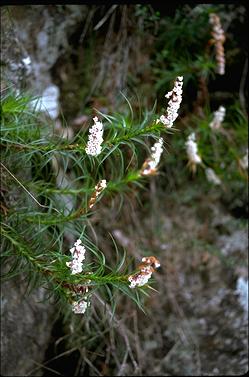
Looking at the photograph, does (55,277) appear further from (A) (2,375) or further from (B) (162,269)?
(B) (162,269)

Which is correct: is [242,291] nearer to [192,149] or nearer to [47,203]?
[192,149]

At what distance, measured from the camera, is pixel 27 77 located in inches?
82.8

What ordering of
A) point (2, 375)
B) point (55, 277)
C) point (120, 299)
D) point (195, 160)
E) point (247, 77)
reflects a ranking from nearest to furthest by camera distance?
1. point (55, 277)
2. point (2, 375)
3. point (195, 160)
4. point (120, 299)
5. point (247, 77)

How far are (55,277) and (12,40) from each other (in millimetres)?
1006

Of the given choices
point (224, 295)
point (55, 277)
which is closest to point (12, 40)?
point (55, 277)

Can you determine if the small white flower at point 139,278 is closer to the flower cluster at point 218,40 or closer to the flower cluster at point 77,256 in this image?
the flower cluster at point 77,256

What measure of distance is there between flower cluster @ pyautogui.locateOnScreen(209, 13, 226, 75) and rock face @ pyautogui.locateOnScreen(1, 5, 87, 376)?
587 mm

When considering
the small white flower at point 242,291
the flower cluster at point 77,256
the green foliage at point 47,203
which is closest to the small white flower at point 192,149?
the green foliage at point 47,203

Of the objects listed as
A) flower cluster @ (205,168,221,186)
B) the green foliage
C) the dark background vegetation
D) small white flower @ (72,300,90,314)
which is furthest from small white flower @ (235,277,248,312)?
small white flower @ (72,300,90,314)

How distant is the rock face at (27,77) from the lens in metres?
1.93

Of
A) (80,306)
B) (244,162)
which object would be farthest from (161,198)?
(80,306)

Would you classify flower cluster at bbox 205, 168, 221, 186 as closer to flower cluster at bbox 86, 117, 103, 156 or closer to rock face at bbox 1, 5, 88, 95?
rock face at bbox 1, 5, 88, 95

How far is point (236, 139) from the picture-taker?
238 centimetres

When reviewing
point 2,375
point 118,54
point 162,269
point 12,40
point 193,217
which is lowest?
point 2,375
